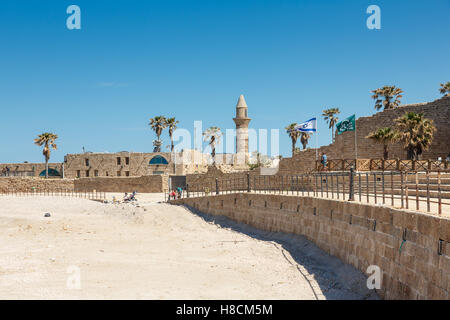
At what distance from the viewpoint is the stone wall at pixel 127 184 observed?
44781 millimetres

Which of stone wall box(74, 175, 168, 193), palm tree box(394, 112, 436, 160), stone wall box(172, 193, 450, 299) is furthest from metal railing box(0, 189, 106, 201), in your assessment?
palm tree box(394, 112, 436, 160)

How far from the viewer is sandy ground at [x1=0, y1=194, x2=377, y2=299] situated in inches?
420

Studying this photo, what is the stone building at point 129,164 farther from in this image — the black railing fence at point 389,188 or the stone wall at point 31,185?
the black railing fence at point 389,188

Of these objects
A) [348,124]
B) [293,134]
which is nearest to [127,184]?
[293,134]

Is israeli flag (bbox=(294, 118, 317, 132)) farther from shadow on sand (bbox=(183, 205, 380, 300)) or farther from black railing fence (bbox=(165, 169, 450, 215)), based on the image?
shadow on sand (bbox=(183, 205, 380, 300))

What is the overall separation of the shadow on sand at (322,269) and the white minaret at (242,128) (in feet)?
93.2

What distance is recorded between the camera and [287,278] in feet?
41.0

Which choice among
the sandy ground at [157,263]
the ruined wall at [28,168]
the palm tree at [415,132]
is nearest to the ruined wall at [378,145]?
the palm tree at [415,132]

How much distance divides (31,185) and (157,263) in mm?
39263

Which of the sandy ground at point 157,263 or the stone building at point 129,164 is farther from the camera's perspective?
the stone building at point 129,164

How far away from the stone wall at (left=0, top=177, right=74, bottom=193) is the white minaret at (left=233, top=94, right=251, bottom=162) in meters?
18.6

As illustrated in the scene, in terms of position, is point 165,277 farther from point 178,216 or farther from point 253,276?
point 178,216

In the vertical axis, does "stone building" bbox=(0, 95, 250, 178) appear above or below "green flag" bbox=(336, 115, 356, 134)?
below
